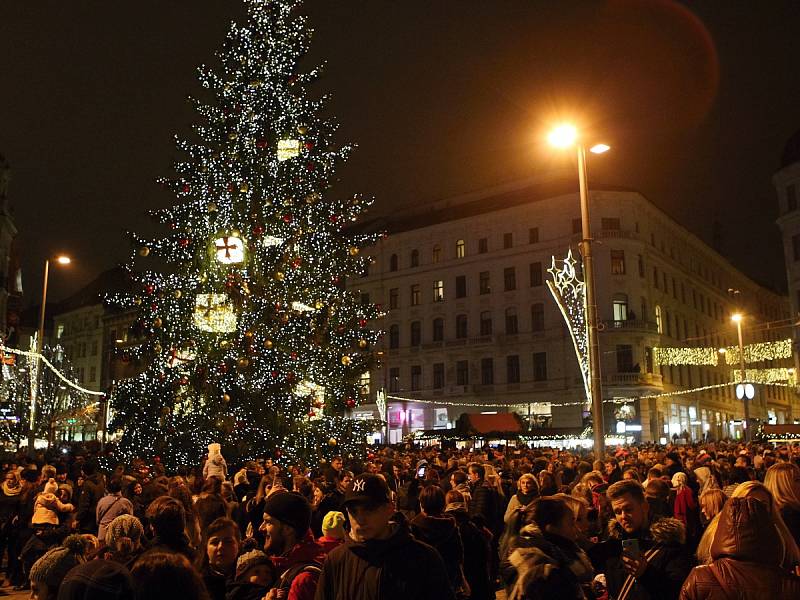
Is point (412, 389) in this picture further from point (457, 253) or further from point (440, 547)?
point (440, 547)

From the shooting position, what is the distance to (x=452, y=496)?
25.0 feet

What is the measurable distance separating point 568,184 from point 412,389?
2124cm

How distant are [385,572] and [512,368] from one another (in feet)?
190

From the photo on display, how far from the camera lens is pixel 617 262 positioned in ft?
189

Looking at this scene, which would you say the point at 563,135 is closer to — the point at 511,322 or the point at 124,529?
the point at 124,529

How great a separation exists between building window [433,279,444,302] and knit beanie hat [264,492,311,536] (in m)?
61.0

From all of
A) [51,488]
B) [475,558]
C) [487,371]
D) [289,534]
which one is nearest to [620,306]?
[487,371]

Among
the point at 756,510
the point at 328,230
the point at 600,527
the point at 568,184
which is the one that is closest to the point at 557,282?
the point at 328,230

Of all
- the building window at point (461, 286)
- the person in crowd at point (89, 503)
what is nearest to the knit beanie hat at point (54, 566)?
the person in crowd at point (89, 503)

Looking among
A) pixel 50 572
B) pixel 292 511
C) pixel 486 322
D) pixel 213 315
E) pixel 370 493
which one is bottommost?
pixel 50 572

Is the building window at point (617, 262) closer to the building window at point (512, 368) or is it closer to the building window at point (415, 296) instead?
the building window at point (512, 368)

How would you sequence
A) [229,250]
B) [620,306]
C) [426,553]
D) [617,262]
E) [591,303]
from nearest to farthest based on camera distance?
[426,553] → [591,303] → [229,250] → [620,306] → [617,262]

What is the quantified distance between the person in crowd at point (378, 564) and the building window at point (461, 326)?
60226mm

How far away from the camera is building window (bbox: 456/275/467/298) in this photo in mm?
64250
